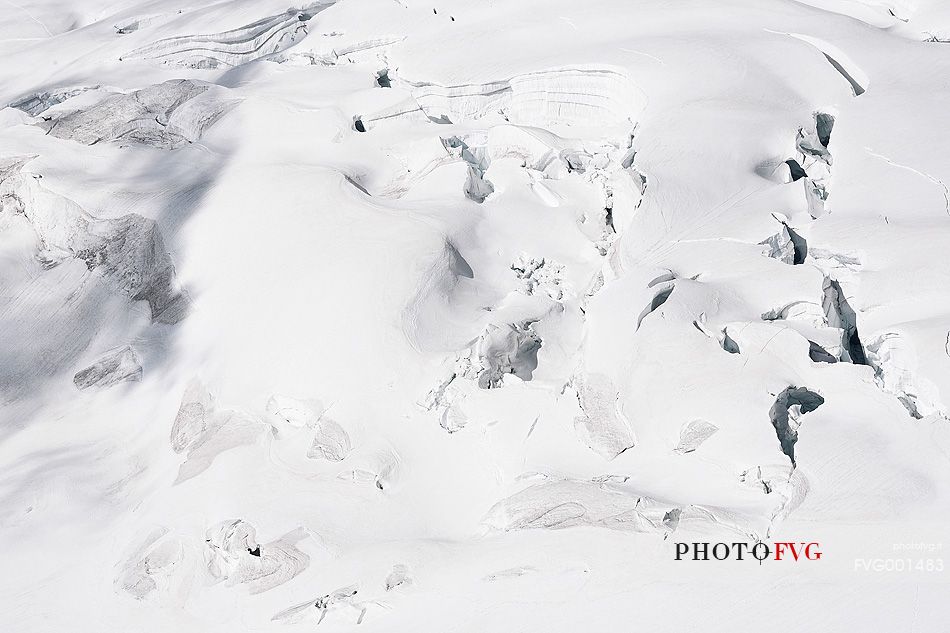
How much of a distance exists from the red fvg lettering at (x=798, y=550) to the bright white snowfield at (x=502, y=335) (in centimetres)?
3

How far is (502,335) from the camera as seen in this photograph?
365 inches

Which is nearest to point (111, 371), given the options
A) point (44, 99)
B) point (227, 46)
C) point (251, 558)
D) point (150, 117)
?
point (251, 558)

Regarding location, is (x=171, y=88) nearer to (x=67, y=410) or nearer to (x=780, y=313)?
(x=67, y=410)

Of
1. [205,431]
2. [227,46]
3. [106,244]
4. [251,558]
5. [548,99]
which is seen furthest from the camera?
[227,46]

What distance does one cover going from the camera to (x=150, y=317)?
10.7 m

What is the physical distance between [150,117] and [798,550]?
10.6 m

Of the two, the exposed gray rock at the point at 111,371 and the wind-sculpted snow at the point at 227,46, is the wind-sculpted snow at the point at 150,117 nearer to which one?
the wind-sculpted snow at the point at 227,46

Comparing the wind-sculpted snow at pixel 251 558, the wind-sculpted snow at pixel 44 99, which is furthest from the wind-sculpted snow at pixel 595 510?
the wind-sculpted snow at pixel 44 99

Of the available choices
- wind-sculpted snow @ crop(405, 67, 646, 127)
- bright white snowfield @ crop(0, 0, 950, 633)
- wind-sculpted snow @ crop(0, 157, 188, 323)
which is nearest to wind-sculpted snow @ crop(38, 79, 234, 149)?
bright white snowfield @ crop(0, 0, 950, 633)

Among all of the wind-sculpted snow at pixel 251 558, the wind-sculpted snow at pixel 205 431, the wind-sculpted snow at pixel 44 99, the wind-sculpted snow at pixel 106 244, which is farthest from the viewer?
the wind-sculpted snow at pixel 44 99

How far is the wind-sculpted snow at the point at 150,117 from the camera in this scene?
12.6 m

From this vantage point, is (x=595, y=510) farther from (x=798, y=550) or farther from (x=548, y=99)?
(x=548, y=99)

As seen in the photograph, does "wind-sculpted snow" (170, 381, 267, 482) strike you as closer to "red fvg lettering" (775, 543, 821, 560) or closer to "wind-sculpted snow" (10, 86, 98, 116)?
"red fvg lettering" (775, 543, 821, 560)

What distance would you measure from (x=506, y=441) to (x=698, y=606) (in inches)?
102
